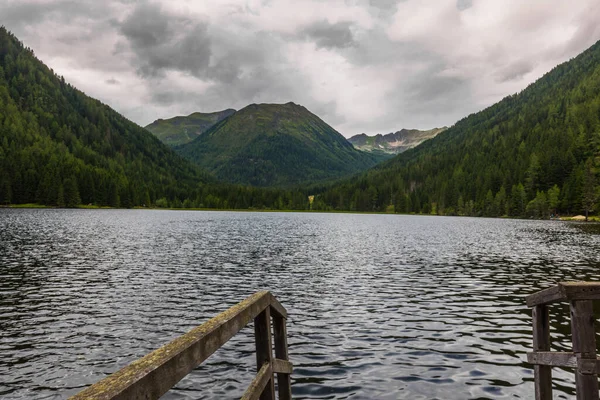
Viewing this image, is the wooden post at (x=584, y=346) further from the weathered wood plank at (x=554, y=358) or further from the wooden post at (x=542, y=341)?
the wooden post at (x=542, y=341)

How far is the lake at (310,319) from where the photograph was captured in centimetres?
1385

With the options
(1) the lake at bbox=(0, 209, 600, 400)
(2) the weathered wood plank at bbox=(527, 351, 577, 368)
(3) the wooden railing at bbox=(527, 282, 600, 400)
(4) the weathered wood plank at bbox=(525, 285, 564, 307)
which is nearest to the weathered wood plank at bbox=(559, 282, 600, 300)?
(3) the wooden railing at bbox=(527, 282, 600, 400)

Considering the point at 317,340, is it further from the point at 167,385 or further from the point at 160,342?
the point at 167,385

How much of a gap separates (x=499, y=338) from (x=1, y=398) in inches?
803

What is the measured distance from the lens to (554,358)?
328 inches

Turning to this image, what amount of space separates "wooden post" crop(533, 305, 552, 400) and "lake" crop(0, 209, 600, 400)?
13.0 ft

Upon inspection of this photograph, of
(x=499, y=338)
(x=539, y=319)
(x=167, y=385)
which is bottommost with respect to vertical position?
(x=499, y=338)

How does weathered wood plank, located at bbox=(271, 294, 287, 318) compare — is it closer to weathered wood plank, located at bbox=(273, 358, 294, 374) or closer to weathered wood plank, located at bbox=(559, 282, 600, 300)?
weathered wood plank, located at bbox=(273, 358, 294, 374)

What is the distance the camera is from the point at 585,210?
160 metres

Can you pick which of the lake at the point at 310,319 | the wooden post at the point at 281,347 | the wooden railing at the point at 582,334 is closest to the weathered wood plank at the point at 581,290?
the wooden railing at the point at 582,334

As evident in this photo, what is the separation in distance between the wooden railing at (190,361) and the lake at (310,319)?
6.49m

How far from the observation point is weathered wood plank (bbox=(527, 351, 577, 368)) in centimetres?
782

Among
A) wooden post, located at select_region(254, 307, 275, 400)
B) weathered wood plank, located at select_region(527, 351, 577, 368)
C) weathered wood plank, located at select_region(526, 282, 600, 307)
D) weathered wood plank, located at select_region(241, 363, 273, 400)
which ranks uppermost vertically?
weathered wood plank, located at select_region(526, 282, 600, 307)

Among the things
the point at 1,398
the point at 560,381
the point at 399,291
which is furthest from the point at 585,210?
the point at 1,398
